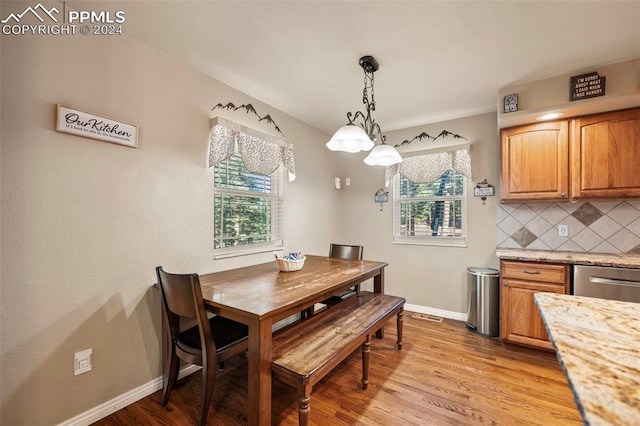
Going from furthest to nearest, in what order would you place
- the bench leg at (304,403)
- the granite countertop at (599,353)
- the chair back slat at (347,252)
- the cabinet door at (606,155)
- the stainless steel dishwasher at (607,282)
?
1. the chair back slat at (347,252)
2. the cabinet door at (606,155)
3. the stainless steel dishwasher at (607,282)
4. the bench leg at (304,403)
5. the granite countertop at (599,353)

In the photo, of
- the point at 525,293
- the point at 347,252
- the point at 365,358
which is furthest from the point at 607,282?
the point at 347,252

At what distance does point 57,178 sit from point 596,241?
437cm

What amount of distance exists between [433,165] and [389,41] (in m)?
1.82

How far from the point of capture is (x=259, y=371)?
4.43 ft

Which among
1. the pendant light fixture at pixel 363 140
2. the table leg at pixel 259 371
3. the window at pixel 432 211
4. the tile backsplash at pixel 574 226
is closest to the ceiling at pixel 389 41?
the pendant light fixture at pixel 363 140

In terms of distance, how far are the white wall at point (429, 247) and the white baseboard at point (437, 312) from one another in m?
0.04

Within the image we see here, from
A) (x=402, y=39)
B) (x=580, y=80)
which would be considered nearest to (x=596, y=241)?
(x=580, y=80)

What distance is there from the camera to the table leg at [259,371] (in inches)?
52.9

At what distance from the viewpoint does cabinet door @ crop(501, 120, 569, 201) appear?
2.49 meters

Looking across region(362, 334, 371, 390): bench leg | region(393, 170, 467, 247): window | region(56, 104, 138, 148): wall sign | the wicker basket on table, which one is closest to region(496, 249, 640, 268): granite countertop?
region(393, 170, 467, 247): window

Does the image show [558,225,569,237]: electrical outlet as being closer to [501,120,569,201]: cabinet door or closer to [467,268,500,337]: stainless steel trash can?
[501,120,569,201]: cabinet door

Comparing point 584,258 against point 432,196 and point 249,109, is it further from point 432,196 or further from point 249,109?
point 249,109

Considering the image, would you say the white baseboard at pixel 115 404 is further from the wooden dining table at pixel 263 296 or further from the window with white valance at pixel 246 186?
the window with white valance at pixel 246 186

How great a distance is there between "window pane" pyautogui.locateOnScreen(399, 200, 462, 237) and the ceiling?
135 cm
